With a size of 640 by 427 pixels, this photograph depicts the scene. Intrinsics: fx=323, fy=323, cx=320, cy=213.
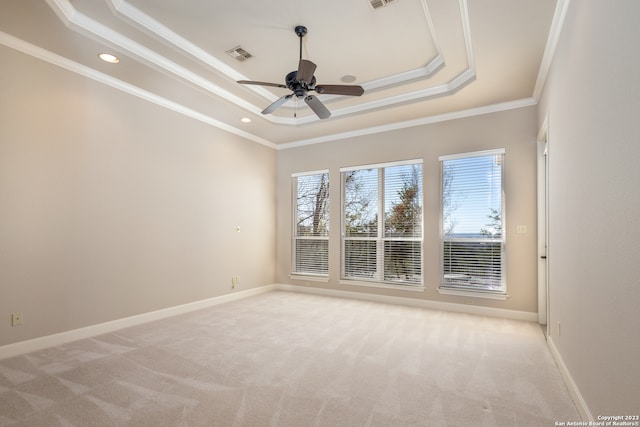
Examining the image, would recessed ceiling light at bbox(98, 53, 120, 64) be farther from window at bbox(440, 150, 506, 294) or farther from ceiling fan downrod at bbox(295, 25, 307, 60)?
window at bbox(440, 150, 506, 294)

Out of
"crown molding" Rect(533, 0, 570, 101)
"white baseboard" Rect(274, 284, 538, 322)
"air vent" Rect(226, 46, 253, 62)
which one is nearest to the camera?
"crown molding" Rect(533, 0, 570, 101)

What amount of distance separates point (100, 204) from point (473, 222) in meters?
4.84

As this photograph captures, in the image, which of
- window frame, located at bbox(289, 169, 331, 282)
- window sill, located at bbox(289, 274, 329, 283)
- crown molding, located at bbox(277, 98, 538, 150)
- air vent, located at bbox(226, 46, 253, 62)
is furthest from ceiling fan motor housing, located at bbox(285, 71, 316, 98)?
window sill, located at bbox(289, 274, 329, 283)

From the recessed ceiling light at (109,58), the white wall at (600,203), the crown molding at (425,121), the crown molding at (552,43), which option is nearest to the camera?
the white wall at (600,203)

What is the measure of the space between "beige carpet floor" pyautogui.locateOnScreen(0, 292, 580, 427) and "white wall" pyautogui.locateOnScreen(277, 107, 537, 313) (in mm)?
791

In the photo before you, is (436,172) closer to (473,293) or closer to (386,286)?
(473,293)

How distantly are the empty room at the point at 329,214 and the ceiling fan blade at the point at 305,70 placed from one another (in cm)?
3

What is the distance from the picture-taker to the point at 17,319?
9.93ft

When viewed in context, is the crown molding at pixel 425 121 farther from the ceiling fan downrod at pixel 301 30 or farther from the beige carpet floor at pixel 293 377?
the beige carpet floor at pixel 293 377

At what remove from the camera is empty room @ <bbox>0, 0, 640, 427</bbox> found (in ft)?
6.68

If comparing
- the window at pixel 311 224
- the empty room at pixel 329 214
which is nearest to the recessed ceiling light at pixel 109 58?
the empty room at pixel 329 214

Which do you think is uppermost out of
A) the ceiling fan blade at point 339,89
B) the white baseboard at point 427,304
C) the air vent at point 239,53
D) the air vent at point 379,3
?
the air vent at point 379,3

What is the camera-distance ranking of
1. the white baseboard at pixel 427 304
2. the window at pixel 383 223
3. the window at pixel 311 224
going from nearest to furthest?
the white baseboard at pixel 427 304, the window at pixel 383 223, the window at pixel 311 224

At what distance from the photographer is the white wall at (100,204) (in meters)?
3.07
